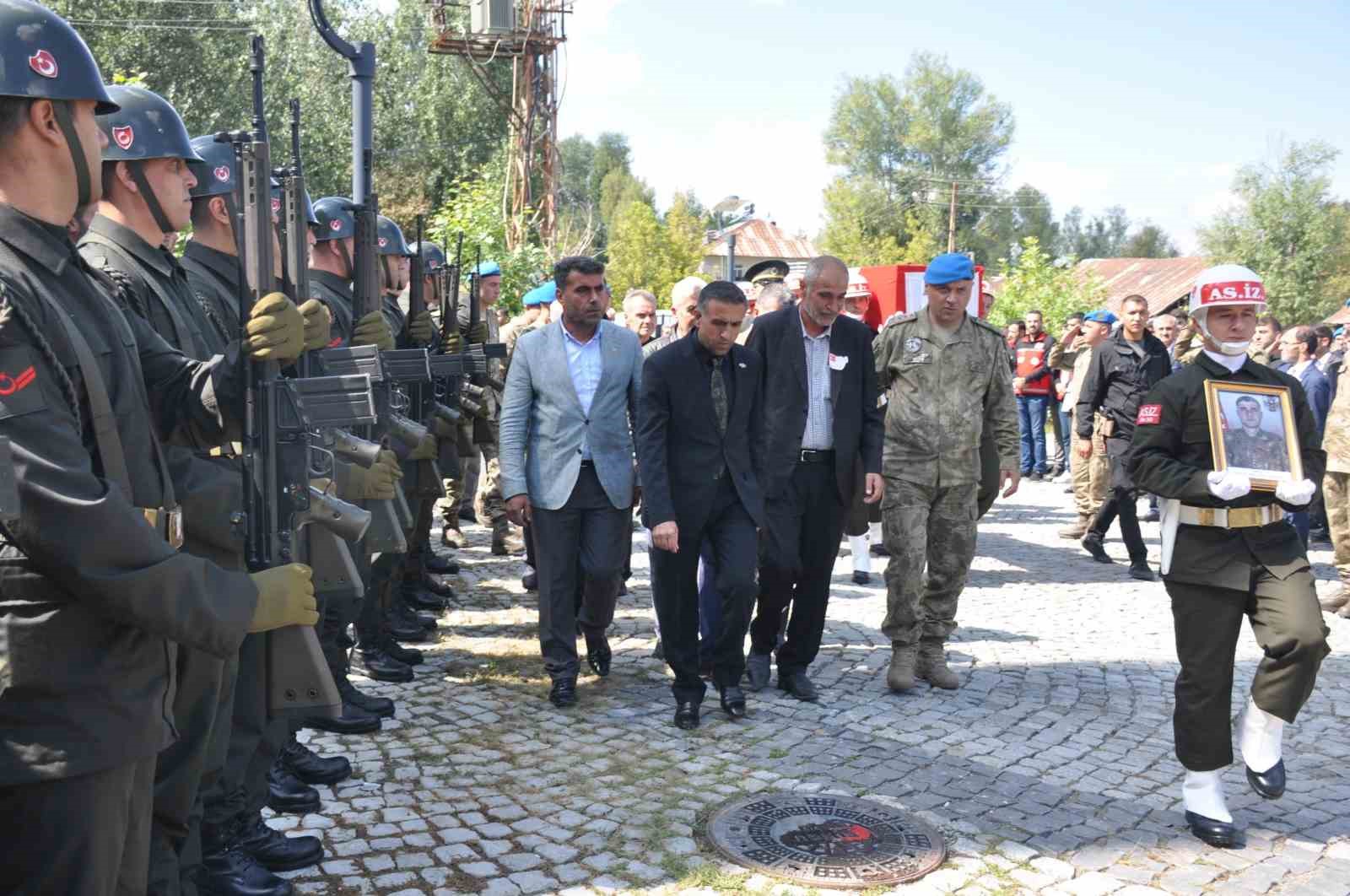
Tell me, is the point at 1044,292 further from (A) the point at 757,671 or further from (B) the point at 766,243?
(B) the point at 766,243

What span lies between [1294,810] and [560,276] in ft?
13.9

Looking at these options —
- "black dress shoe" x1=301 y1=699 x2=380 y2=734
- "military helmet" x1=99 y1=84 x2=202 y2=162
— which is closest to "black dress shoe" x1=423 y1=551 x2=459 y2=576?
"black dress shoe" x1=301 y1=699 x2=380 y2=734

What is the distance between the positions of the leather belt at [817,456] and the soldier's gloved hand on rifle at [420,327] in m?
2.41

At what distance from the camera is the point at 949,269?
6586 mm

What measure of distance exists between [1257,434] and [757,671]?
302 cm

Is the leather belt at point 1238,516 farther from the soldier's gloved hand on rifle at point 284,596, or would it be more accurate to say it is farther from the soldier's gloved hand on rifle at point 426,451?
the soldier's gloved hand on rifle at point 426,451

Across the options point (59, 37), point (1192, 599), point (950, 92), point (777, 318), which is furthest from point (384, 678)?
point (950, 92)

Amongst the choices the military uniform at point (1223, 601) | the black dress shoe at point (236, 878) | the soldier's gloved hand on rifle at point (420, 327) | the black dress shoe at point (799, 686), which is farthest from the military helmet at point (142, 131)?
the black dress shoe at point (799, 686)

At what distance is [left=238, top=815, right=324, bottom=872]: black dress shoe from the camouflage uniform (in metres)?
3.57

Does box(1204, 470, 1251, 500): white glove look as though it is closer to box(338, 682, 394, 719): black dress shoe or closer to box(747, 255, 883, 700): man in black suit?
box(747, 255, 883, 700): man in black suit

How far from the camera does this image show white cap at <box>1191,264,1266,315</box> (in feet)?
15.3

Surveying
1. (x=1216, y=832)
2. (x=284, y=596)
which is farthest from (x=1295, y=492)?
(x=284, y=596)

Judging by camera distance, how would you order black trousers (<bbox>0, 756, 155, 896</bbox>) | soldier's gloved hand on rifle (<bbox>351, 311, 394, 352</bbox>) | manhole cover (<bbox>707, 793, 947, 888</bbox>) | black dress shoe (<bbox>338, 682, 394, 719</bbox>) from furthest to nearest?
black dress shoe (<bbox>338, 682, 394, 719</bbox>) → soldier's gloved hand on rifle (<bbox>351, 311, 394, 352</bbox>) → manhole cover (<bbox>707, 793, 947, 888</bbox>) → black trousers (<bbox>0, 756, 155, 896</bbox>)

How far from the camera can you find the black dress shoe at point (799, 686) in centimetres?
637
